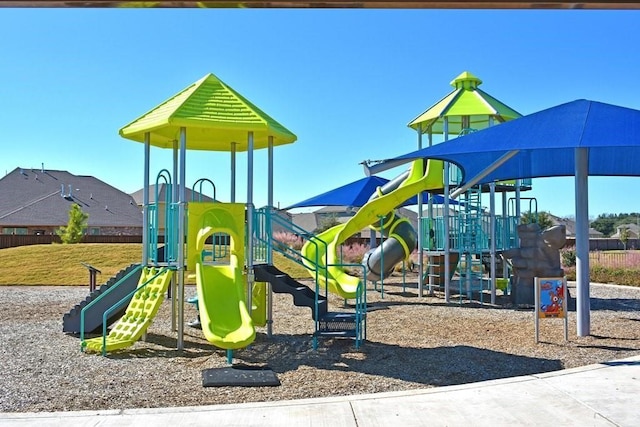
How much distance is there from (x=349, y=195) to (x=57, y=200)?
33.2m

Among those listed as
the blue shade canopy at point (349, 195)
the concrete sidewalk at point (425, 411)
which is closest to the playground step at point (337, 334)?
the concrete sidewalk at point (425, 411)

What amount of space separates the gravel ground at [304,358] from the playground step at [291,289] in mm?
630

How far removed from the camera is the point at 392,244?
60.5ft

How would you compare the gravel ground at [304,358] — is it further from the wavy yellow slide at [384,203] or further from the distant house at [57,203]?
the distant house at [57,203]

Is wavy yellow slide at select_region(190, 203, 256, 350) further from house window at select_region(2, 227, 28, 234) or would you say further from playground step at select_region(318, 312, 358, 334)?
house window at select_region(2, 227, 28, 234)

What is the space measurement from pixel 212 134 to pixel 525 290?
7.95m

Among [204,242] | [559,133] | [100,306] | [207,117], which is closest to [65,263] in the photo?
[100,306]

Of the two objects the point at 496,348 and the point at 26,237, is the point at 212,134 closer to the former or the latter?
the point at 496,348

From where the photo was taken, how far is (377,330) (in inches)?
453

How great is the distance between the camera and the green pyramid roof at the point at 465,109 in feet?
55.0

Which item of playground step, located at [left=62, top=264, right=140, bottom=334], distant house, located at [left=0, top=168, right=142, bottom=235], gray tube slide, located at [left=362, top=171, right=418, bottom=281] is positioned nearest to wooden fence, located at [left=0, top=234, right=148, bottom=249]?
distant house, located at [left=0, top=168, right=142, bottom=235]

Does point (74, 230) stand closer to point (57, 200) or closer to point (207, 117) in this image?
point (57, 200)

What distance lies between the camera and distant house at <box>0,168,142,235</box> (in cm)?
4659

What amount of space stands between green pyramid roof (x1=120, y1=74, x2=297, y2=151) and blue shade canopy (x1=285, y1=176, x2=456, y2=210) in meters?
11.1
